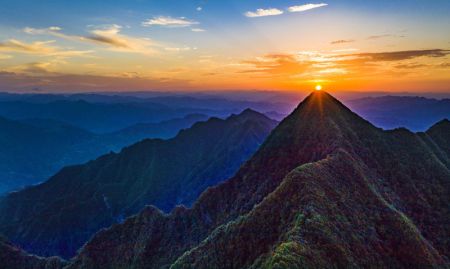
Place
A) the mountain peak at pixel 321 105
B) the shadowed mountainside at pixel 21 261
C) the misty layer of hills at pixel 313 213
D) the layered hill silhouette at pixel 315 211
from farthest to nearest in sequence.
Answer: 1. the mountain peak at pixel 321 105
2. the shadowed mountainside at pixel 21 261
3. the misty layer of hills at pixel 313 213
4. the layered hill silhouette at pixel 315 211

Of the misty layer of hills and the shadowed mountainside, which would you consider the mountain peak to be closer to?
the misty layer of hills

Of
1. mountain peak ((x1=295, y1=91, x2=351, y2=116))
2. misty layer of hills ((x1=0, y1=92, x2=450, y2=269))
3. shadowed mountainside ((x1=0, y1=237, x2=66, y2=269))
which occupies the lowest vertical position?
shadowed mountainside ((x1=0, y1=237, x2=66, y2=269))

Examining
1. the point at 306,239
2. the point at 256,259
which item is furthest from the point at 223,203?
the point at 306,239

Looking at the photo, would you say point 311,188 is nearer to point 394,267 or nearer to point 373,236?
point 373,236

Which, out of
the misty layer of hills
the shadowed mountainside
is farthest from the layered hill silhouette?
the shadowed mountainside

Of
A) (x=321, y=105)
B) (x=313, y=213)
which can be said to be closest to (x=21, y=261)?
(x=313, y=213)

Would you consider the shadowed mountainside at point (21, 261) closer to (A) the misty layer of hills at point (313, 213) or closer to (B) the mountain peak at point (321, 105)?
(A) the misty layer of hills at point (313, 213)

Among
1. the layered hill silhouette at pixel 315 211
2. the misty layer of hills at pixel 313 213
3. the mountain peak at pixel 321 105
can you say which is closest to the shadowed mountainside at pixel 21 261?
the misty layer of hills at pixel 313 213
